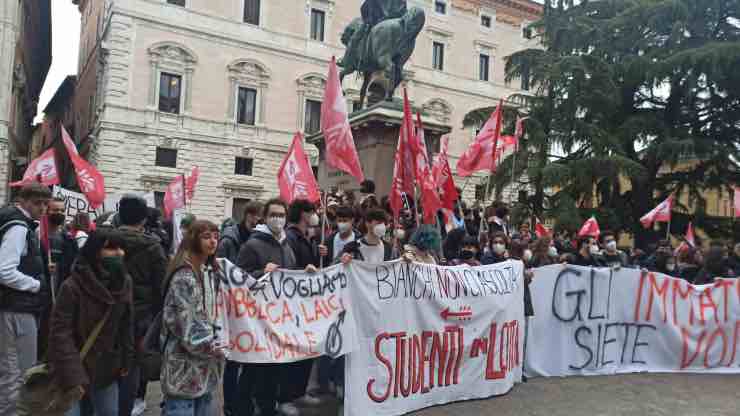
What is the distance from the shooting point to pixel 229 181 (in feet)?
104

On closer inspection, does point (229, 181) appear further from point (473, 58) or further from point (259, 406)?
point (259, 406)

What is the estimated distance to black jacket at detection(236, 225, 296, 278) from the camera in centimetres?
450

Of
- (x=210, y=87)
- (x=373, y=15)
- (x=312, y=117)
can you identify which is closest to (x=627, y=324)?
(x=373, y=15)

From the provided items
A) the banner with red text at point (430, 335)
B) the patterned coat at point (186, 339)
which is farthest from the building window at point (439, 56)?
the patterned coat at point (186, 339)

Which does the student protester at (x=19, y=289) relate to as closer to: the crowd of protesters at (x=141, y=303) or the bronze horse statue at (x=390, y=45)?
the crowd of protesters at (x=141, y=303)

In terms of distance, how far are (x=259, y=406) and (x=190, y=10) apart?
97.3 ft

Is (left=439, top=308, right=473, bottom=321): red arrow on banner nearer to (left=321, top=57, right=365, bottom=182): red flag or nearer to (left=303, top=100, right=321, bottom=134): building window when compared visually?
(left=321, top=57, right=365, bottom=182): red flag

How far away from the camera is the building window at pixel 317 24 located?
34.8m

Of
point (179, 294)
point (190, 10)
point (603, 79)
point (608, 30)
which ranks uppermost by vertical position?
point (190, 10)

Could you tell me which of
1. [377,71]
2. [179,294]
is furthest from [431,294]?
[377,71]

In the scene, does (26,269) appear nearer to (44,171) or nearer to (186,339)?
(186,339)

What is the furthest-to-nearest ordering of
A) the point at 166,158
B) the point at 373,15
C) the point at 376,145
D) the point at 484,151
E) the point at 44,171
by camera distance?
the point at 166,158
the point at 373,15
the point at 376,145
the point at 44,171
the point at 484,151

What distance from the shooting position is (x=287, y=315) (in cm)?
449

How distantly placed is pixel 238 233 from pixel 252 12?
29.5 m
